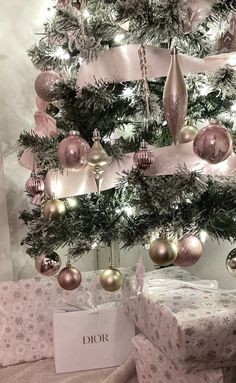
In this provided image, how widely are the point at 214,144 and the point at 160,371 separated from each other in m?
0.58

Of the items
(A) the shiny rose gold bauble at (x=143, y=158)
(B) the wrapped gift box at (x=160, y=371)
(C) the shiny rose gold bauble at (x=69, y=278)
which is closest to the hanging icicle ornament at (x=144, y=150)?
(A) the shiny rose gold bauble at (x=143, y=158)

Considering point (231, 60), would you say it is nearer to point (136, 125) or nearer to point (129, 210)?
point (136, 125)

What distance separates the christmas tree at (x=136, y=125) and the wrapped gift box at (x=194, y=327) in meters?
Answer: 0.16

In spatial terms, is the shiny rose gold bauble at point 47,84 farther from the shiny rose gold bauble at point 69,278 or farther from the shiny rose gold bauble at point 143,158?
the shiny rose gold bauble at point 69,278

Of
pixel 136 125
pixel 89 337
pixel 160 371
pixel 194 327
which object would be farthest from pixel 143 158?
pixel 89 337

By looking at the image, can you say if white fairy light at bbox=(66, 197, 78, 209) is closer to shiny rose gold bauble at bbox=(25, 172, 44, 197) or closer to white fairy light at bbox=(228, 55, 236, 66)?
shiny rose gold bauble at bbox=(25, 172, 44, 197)

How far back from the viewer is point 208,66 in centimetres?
93

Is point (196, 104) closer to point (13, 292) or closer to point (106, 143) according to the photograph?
point (106, 143)

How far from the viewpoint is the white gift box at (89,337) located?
1314 millimetres

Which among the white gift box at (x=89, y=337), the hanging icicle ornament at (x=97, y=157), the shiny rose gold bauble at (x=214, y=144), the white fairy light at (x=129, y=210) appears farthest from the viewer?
the white gift box at (x=89, y=337)

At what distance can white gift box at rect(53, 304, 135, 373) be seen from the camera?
1.31 m

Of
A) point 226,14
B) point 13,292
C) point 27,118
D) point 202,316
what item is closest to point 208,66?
point 226,14

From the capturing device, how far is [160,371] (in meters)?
1.07

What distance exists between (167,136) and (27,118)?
591mm
